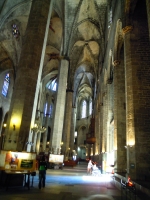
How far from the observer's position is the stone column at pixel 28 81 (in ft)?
26.9

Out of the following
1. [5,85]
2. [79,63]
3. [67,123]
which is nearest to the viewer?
[67,123]

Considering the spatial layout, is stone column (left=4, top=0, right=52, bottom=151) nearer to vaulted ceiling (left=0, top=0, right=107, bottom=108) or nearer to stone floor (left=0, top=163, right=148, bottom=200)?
stone floor (left=0, top=163, right=148, bottom=200)

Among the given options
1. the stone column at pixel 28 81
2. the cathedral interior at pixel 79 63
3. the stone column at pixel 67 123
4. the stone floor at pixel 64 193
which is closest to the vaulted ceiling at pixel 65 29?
the cathedral interior at pixel 79 63

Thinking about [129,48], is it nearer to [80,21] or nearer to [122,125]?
[122,125]

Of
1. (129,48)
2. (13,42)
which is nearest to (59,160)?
(129,48)

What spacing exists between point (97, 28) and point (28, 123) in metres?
19.8

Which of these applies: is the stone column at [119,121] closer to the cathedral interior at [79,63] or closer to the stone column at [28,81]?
the cathedral interior at [79,63]

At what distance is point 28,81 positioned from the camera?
920 cm

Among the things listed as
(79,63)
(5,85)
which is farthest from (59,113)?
(79,63)

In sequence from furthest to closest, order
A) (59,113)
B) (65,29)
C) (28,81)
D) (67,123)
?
(67,123)
(65,29)
(59,113)
(28,81)

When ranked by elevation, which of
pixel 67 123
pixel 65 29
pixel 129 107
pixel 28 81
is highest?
pixel 65 29

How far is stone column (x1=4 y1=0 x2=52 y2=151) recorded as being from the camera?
26.9 ft

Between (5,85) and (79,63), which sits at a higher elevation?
(79,63)

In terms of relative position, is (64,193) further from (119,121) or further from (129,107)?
(119,121)
